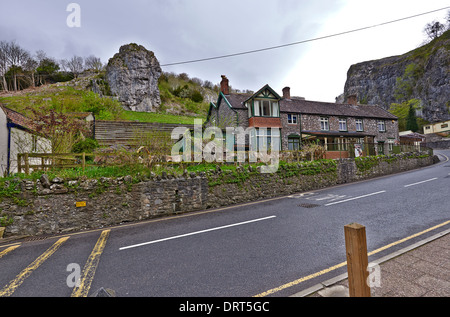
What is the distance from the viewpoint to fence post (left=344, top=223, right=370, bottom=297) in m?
2.48

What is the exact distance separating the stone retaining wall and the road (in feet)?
2.71

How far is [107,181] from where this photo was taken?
328 inches

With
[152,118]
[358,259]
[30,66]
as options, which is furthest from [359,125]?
[30,66]

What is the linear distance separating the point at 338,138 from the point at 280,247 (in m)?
26.2

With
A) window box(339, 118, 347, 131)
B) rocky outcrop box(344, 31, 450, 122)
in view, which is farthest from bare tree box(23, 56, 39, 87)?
rocky outcrop box(344, 31, 450, 122)

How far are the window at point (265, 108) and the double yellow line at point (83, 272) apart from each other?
19.9 m

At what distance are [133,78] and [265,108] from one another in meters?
46.6

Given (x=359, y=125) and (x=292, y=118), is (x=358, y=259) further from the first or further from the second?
(x=359, y=125)

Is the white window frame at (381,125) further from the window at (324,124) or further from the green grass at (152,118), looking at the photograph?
the green grass at (152,118)

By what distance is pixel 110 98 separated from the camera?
41.4 metres

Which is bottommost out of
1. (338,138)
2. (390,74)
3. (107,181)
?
(107,181)

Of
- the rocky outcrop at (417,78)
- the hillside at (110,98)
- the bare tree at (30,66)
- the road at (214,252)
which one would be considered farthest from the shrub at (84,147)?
the bare tree at (30,66)
